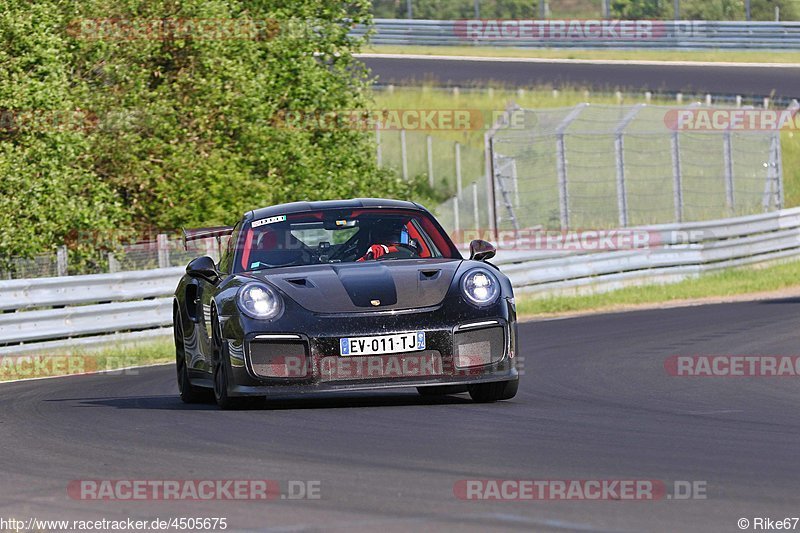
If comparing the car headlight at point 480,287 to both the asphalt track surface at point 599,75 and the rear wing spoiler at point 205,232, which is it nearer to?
the rear wing spoiler at point 205,232

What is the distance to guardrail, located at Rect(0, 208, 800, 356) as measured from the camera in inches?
620

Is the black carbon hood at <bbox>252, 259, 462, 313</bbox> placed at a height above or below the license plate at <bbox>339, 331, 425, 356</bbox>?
above

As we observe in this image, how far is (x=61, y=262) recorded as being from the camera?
55.5 ft

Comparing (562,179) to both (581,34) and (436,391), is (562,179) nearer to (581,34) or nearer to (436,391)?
(436,391)

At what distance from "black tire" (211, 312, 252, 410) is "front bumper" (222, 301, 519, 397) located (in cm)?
16

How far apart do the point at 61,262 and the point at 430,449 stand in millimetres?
10550

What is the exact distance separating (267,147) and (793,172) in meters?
18.1

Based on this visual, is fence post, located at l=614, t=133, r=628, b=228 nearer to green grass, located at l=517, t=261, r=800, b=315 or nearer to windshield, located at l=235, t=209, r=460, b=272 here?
green grass, located at l=517, t=261, r=800, b=315

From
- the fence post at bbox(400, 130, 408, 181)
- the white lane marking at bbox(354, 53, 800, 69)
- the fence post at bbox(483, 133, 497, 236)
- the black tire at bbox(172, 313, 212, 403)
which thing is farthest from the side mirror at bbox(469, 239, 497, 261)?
the white lane marking at bbox(354, 53, 800, 69)

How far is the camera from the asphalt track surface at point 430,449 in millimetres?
5441

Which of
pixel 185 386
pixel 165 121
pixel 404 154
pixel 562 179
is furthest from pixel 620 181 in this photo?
pixel 185 386

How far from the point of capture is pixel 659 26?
4694cm

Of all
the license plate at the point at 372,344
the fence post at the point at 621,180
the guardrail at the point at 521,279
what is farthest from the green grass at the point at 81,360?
the fence post at the point at 621,180

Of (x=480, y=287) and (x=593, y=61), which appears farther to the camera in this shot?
(x=593, y=61)
